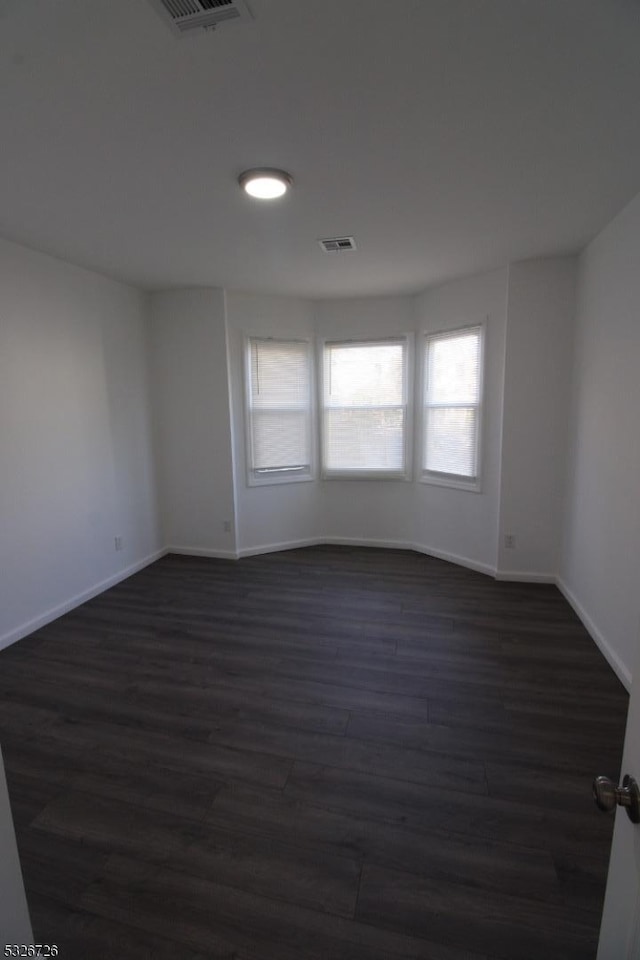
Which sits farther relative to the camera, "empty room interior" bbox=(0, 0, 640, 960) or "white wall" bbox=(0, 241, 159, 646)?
"white wall" bbox=(0, 241, 159, 646)

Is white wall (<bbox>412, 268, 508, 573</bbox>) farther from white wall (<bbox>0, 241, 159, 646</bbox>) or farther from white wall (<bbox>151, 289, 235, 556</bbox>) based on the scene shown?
white wall (<bbox>0, 241, 159, 646</bbox>)

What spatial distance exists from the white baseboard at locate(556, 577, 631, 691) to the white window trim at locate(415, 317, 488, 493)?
1.09 metres

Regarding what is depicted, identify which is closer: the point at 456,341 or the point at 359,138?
the point at 359,138

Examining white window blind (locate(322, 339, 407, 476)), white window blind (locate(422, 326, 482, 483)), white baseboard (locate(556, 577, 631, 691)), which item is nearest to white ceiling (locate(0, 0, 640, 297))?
white window blind (locate(422, 326, 482, 483))

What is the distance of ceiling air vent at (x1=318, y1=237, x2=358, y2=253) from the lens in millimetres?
2896

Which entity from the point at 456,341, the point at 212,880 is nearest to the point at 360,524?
the point at 456,341

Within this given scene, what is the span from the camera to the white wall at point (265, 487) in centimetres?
430

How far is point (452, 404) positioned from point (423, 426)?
0.43m

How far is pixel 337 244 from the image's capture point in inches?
118

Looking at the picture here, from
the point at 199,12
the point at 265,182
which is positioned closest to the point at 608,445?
the point at 265,182

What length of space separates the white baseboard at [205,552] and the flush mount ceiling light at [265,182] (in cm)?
325

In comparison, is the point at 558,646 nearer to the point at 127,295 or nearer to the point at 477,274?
the point at 477,274

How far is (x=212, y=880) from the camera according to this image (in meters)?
1.42

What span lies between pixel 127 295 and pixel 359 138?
3.00 meters
